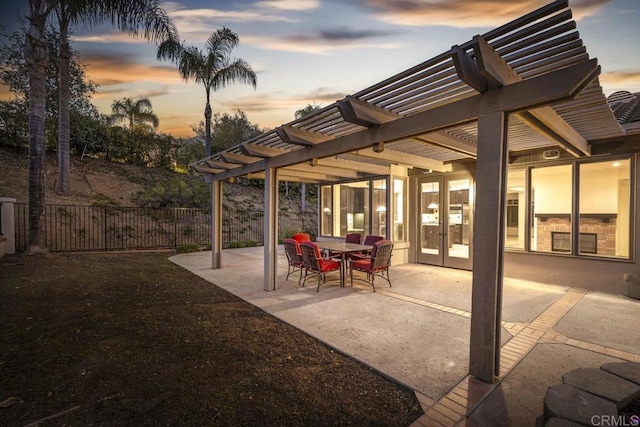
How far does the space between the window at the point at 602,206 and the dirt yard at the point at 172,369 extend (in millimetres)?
5972

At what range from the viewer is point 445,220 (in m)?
7.76

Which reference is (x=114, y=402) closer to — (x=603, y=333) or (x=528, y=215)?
(x=603, y=333)

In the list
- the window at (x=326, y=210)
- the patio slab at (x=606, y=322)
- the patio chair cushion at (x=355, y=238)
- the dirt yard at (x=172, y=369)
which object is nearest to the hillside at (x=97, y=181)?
the window at (x=326, y=210)

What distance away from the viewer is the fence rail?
398 inches

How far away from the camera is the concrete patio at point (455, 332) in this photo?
2.27 m

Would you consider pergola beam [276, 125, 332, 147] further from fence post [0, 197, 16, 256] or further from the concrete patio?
fence post [0, 197, 16, 256]

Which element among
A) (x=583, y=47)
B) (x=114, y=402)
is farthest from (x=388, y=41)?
(x=114, y=402)

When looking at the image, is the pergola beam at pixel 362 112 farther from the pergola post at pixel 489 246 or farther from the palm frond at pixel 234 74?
the palm frond at pixel 234 74

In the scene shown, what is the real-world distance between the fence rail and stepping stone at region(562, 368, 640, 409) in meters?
11.3

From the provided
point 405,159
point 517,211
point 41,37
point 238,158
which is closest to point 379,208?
point 405,159

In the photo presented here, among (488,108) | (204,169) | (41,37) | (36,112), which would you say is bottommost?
(488,108)

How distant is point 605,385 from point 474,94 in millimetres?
2635

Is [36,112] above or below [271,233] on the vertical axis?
above

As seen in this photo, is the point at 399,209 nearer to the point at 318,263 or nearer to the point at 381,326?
the point at 318,263
